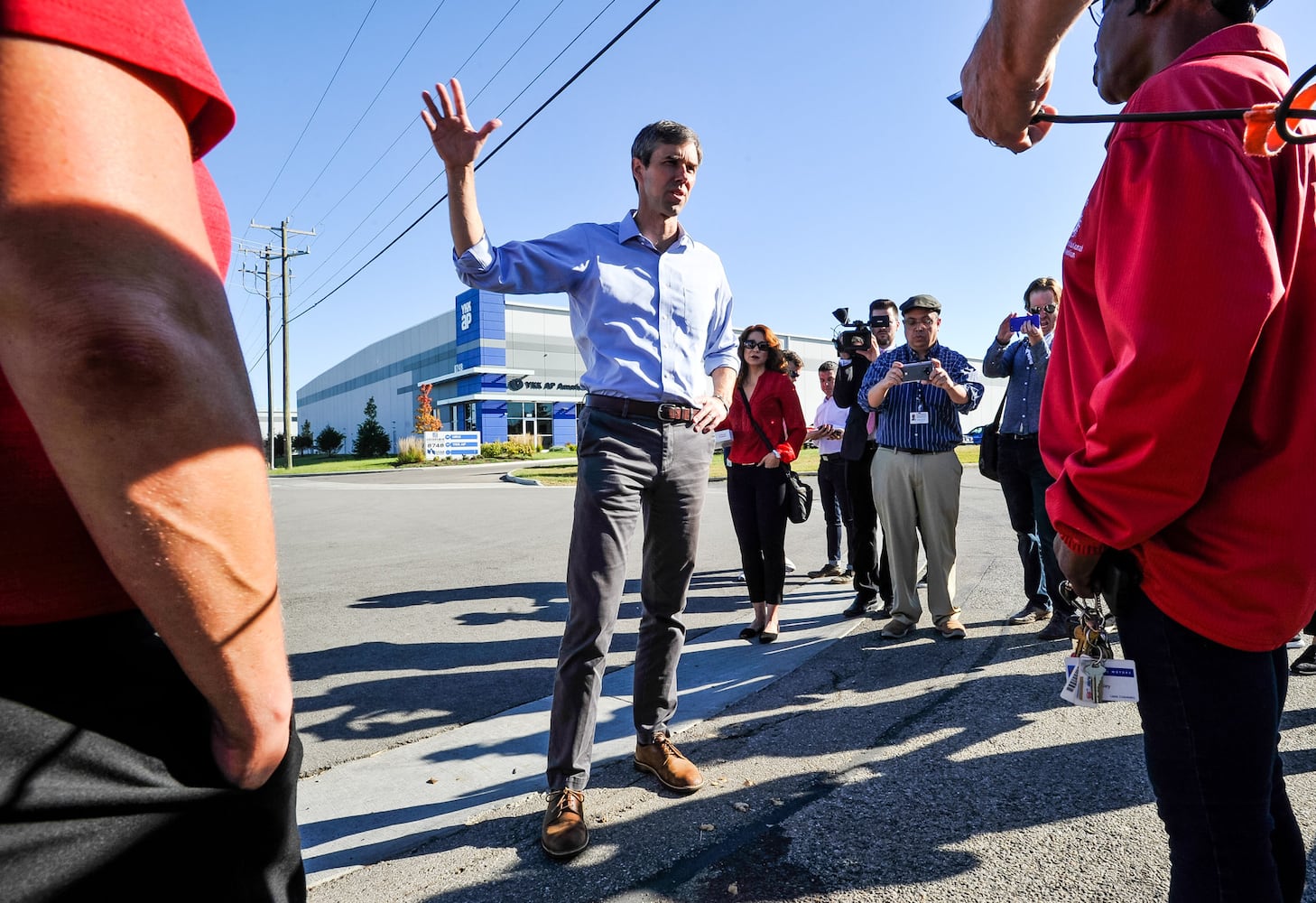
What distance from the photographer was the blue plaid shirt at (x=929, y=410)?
5.13 metres

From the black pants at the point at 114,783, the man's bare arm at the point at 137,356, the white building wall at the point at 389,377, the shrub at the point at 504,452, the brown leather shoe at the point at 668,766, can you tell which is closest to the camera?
the man's bare arm at the point at 137,356

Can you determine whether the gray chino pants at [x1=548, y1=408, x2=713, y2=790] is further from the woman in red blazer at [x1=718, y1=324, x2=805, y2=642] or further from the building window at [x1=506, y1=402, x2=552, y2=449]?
the building window at [x1=506, y1=402, x2=552, y2=449]

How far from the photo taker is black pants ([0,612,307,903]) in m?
0.65

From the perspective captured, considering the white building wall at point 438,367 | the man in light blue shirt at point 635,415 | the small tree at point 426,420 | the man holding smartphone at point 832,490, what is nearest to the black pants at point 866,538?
the man holding smartphone at point 832,490

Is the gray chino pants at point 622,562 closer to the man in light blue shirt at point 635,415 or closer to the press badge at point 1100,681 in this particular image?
the man in light blue shirt at point 635,415

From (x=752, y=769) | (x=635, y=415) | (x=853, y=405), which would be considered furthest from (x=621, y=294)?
(x=853, y=405)

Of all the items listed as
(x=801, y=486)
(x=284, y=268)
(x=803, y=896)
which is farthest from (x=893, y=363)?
(x=284, y=268)

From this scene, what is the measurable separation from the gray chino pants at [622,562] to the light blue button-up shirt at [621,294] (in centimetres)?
16

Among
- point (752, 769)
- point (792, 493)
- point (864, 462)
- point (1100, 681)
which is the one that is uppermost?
point (864, 462)

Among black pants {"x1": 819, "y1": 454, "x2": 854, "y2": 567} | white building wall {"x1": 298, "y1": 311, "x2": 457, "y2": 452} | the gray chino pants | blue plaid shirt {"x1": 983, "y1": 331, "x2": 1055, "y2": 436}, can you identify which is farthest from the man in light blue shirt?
white building wall {"x1": 298, "y1": 311, "x2": 457, "y2": 452}

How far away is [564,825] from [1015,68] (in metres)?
2.27

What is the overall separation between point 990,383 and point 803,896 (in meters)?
75.4

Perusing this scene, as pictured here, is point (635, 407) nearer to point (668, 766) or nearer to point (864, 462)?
point (668, 766)

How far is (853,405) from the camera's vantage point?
6141mm
